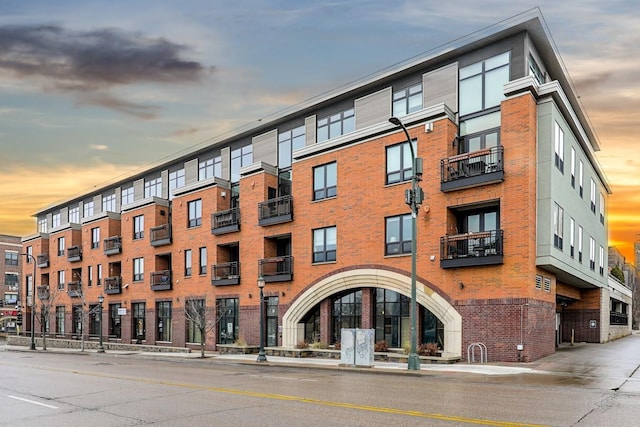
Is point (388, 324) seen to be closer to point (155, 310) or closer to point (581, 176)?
point (581, 176)

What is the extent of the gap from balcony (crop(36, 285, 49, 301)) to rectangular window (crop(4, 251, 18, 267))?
35.6 m

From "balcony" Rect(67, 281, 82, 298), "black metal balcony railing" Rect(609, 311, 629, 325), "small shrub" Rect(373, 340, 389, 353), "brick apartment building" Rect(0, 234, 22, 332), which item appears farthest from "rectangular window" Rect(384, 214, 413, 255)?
"brick apartment building" Rect(0, 234, 22, 332)

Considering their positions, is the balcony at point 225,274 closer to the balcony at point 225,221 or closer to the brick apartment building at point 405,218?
the brick apartment building at point 405,218

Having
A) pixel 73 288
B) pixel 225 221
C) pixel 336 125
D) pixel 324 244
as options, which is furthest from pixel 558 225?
pixel 73 288

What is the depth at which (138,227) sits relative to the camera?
49.5 metres

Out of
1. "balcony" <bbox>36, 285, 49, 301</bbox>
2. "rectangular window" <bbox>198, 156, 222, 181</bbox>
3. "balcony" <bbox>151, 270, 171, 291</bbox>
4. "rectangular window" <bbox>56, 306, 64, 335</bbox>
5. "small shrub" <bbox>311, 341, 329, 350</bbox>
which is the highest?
"rectangular window" <bbox>198, 156, 222, 181</bbox>

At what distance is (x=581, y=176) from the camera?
3297 cm

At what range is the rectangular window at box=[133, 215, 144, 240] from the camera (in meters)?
48.9

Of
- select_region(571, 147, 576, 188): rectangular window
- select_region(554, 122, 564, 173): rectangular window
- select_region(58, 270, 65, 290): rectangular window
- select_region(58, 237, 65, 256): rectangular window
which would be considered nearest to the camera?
select_region(554, 122, 564, 173): rectangular window

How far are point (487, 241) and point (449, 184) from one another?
3.01 meters

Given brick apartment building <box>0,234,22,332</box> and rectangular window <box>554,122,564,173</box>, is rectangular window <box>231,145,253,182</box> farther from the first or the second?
brick apartment building <box>0,234,22,332</box>

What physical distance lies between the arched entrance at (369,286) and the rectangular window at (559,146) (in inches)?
328

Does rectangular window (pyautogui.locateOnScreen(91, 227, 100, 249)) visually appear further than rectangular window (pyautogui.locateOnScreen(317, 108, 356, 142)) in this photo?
Yes

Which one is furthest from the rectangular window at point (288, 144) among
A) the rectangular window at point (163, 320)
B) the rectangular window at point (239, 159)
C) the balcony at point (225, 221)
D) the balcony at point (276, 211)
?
the rectangular window at point (163, 320)
